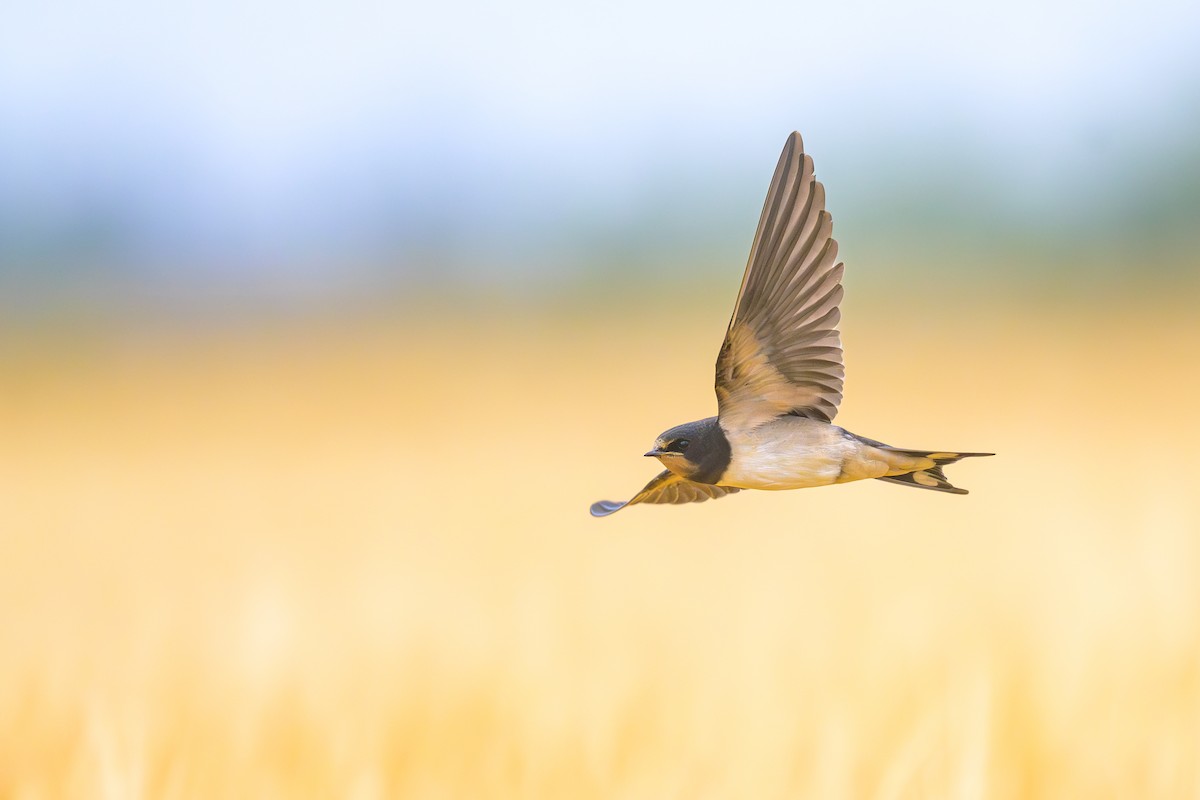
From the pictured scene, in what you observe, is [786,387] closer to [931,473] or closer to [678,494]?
[931,473]

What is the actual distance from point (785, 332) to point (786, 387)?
9 centimetres

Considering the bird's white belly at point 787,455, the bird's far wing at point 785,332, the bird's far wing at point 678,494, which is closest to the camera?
the bird's white belly at point 787,455

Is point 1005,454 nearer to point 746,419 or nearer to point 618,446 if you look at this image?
point 618,446

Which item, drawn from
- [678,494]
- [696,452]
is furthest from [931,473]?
[678,494]

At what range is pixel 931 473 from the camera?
1.68 m

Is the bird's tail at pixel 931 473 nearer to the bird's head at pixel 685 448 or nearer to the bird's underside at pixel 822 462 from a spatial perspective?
the bird's underside at pixel 822 462

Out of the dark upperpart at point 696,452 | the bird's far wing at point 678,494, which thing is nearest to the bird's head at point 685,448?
the dark upperpart at point 696,452

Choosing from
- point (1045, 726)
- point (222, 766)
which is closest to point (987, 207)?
point (1045, 726)

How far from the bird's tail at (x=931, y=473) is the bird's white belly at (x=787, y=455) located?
70 mm

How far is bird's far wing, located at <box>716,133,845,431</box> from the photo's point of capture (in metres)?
1.60

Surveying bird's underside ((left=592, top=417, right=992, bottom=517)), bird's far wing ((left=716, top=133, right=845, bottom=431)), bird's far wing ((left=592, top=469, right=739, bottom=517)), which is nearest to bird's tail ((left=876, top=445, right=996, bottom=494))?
bird's underside ((left=592, top=417, right=992, bottom=517))

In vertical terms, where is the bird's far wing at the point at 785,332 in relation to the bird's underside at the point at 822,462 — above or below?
above

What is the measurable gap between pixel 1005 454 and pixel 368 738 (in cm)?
326

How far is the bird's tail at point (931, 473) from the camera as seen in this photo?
1509 mm
